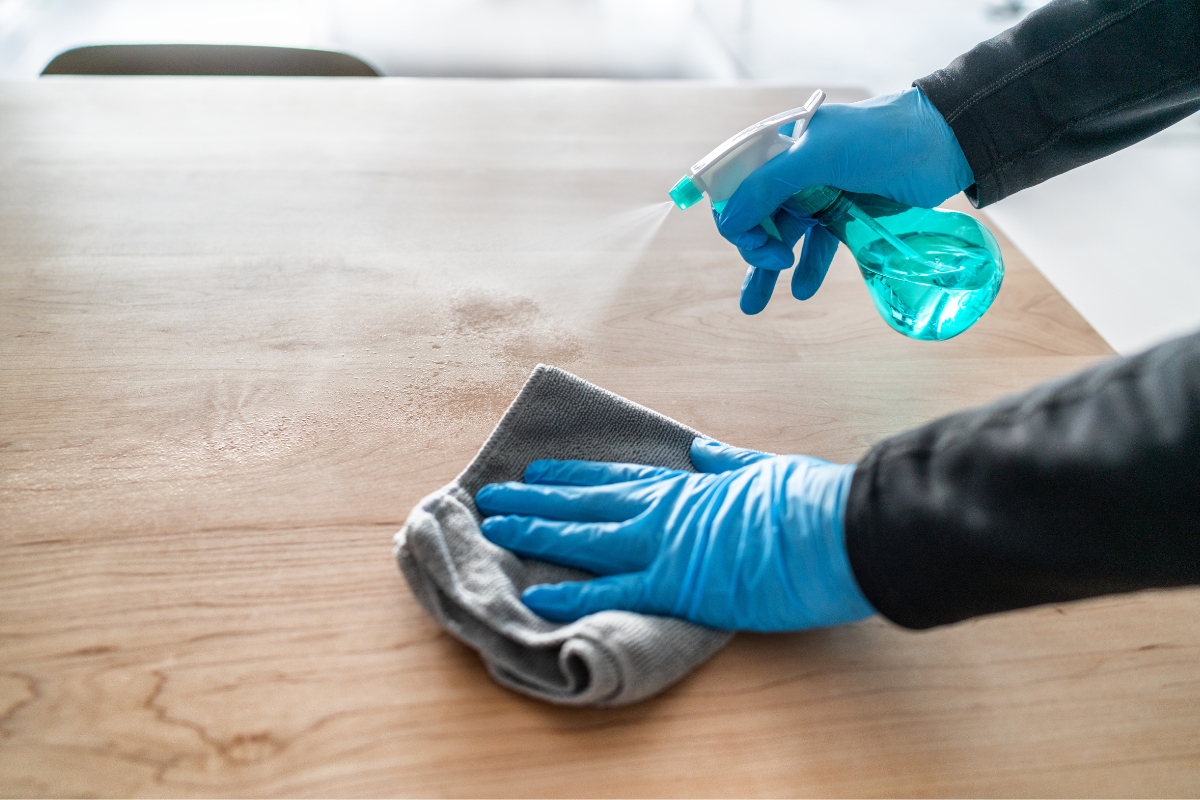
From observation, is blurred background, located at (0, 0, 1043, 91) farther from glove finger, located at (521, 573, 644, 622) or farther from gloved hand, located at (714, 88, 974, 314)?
glove finger, located at (521, 573, 644, 622)

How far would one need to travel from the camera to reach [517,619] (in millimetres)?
572

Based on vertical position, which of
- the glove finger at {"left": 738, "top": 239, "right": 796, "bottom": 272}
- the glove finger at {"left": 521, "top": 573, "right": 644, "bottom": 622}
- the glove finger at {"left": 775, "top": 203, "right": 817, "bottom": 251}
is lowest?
the glove finger at {"left": 521, "top": 573, "right": 644, "bottom": 622}

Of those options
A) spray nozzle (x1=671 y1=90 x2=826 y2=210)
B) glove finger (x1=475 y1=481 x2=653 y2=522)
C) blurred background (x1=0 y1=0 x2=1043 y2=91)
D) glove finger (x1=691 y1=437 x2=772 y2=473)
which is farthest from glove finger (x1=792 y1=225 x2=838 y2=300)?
blurred background (x1=0 y1=0 x2=1043 y2=91)

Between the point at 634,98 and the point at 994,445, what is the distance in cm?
100

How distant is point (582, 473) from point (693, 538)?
0.12 m

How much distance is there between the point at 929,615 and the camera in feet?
1.74

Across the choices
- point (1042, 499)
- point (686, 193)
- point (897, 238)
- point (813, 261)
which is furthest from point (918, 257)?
point (1042, 499)

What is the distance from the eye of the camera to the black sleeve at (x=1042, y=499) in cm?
45

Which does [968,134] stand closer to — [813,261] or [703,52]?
[813,261]

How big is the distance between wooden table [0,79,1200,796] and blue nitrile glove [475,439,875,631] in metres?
0.05

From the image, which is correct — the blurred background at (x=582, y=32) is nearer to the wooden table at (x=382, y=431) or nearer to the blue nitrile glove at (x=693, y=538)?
the wooden table at (x=382, y=431)

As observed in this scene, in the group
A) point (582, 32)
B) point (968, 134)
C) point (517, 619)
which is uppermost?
point (968, 134)

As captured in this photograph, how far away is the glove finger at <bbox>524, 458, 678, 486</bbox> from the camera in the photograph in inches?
26.7

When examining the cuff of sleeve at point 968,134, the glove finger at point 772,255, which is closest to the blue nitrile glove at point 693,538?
the glove finger at point 772,255
